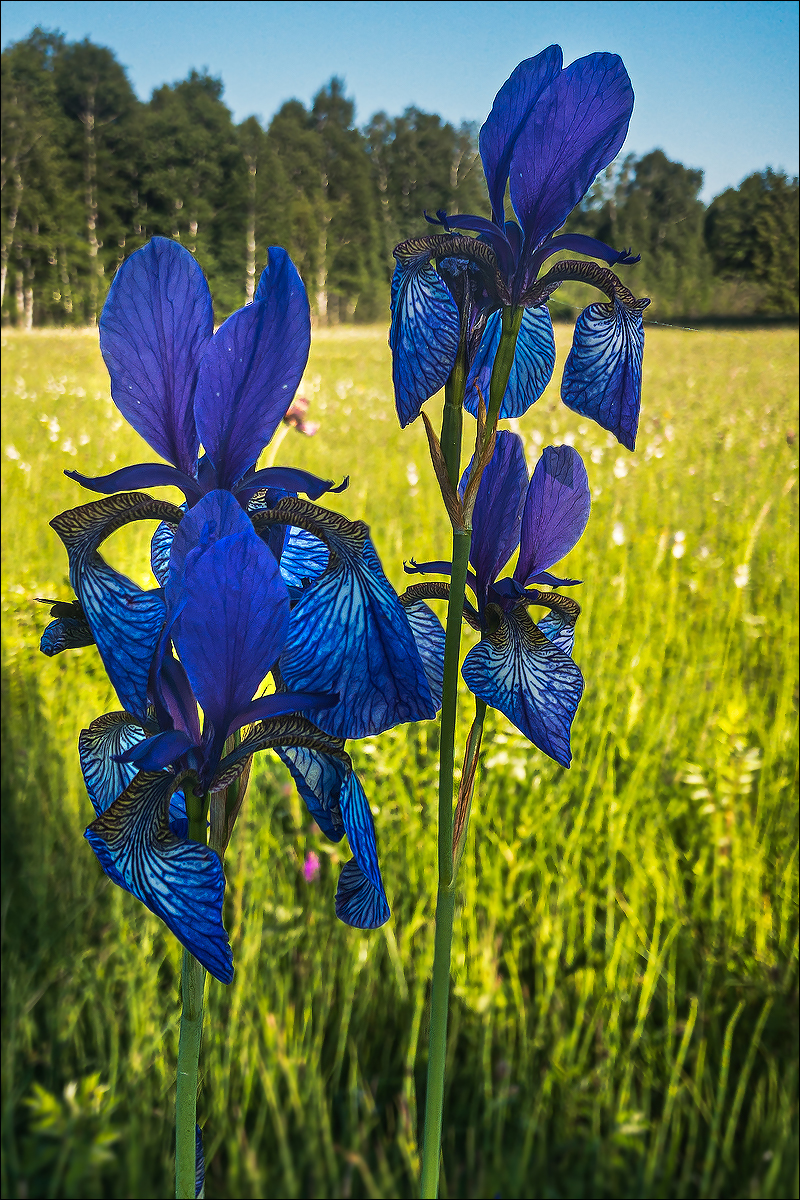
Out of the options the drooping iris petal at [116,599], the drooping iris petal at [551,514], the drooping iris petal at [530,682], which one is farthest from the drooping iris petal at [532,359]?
the drooping iris petal at [116,599]

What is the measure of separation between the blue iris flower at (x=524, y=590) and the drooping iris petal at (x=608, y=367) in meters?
0.03

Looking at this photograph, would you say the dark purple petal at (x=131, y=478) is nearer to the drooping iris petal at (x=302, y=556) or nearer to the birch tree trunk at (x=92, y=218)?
the drooping iris petal at (x=302, y=556)

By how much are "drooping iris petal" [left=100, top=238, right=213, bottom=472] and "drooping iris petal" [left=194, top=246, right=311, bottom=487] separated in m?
0.02

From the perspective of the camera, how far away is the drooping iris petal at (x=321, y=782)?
425mm

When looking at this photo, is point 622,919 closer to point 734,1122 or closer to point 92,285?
point 734,1122

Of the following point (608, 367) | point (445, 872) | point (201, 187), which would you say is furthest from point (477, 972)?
point (201, 187)

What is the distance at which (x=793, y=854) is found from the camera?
155 centimetres

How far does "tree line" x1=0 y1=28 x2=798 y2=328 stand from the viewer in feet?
3.50

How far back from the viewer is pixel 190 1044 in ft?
1.24

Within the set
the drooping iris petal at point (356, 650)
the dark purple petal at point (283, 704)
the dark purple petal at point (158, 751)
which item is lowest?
the dark purple petal at point (158, 751)

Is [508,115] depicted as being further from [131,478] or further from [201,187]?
[201,187]

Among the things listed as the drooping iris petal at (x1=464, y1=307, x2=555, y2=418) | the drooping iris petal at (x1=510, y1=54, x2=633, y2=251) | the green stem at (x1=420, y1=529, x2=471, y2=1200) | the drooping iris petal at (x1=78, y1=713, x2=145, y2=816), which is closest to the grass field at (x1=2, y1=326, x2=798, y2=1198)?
the green stem at (x1=420, y1=529, x2=471, y2=1200)

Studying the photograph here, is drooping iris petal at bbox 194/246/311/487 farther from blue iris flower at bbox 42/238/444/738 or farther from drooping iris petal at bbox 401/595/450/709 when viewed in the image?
drooping iris petal at bbox 401/595/450/709

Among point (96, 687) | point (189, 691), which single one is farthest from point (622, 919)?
point (189, 691)
